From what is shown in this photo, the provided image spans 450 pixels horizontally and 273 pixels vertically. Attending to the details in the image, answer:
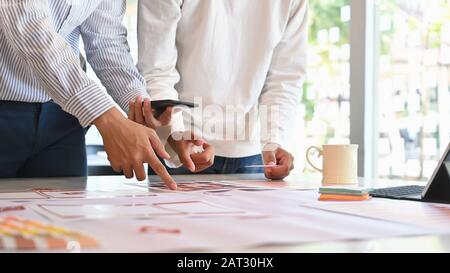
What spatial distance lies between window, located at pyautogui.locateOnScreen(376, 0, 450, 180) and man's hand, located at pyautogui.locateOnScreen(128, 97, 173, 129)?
1856 mm

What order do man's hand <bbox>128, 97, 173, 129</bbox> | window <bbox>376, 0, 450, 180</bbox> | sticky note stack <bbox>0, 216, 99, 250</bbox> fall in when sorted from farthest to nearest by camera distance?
window <bbox>376, 0, 450, 180</bbox>
man's hand <bbox>128, 97, 173, 129</bbox>
sticky note stack <bbox>0, 216, 99, 250</bbox>

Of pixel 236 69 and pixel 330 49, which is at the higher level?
pixel 330 49

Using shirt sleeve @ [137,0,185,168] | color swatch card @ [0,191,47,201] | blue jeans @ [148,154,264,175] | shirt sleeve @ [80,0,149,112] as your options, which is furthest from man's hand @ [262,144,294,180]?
color swatch card @ [0,191,47,201]

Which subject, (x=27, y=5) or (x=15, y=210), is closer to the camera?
(x=15, y=210)

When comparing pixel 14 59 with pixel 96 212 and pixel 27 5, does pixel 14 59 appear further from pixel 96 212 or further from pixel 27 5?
pixel 96 212

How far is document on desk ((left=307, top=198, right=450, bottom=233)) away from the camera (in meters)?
0.82

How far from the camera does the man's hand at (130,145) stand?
123 cm

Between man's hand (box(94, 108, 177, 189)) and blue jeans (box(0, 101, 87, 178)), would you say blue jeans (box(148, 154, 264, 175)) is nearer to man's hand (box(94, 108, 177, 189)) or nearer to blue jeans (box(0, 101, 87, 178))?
blue jeans (box(0, 101, 87, 178))

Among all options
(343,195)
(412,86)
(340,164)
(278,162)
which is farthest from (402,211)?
(412,86)

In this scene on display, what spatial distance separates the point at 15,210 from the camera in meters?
0.87

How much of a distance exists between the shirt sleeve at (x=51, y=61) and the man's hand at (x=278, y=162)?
0.48 m

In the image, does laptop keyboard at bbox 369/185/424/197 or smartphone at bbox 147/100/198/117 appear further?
smartphone at bbox 147/100/198/117
